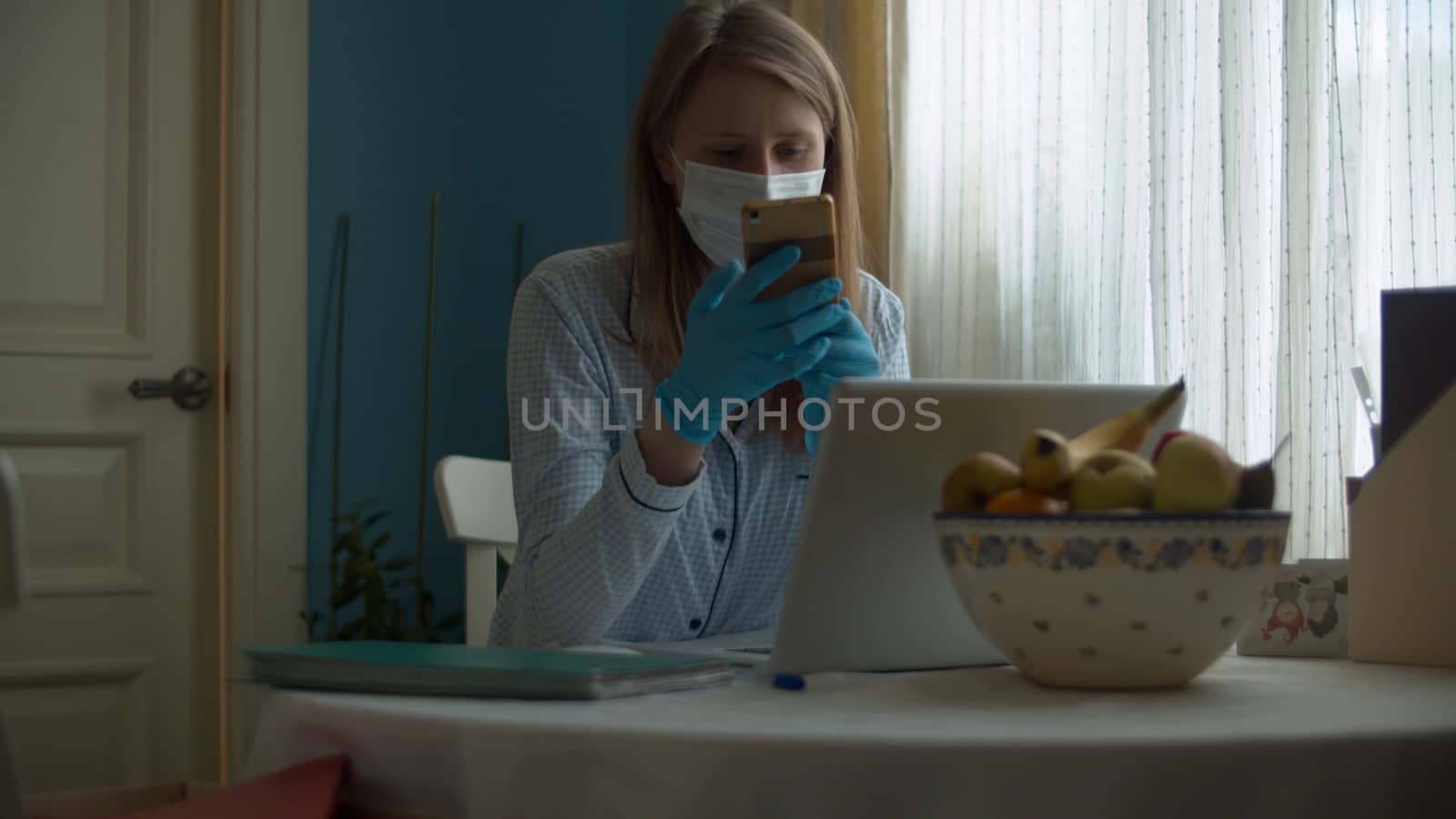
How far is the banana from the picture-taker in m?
0.78

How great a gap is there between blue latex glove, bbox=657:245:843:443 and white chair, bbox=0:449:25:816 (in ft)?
1.86

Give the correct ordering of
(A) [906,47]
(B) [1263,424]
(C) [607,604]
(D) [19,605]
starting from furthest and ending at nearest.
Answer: (A) [906,47], (B) [1263,424], (C) [607,604], (D) [19,605]

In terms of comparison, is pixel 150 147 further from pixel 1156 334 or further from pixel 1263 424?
pixel 1263 424

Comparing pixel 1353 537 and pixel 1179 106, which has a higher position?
pixel 1179 106

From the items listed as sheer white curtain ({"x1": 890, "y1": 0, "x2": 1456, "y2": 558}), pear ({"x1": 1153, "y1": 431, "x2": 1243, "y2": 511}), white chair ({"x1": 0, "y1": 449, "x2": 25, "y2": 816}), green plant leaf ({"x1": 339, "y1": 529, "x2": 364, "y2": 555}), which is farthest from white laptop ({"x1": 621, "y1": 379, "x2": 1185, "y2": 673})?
green plant leaf ({"x1": 339, "y1": 529, "x2": 364, "y2": 555})

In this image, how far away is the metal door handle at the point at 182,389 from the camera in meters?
2.79

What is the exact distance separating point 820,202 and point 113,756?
7.27 ft

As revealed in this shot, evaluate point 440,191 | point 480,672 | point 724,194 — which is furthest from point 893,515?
point 440,191

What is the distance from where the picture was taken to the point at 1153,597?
2.47ft

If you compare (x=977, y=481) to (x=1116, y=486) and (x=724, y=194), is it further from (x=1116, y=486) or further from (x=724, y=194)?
(x=724, y=194)

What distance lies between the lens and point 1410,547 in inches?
37.5

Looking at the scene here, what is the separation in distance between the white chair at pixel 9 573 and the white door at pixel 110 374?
2.16 m

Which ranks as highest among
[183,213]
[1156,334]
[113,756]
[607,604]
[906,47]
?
[906,47]

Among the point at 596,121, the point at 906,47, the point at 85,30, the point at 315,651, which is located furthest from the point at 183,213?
the point at 315,651
